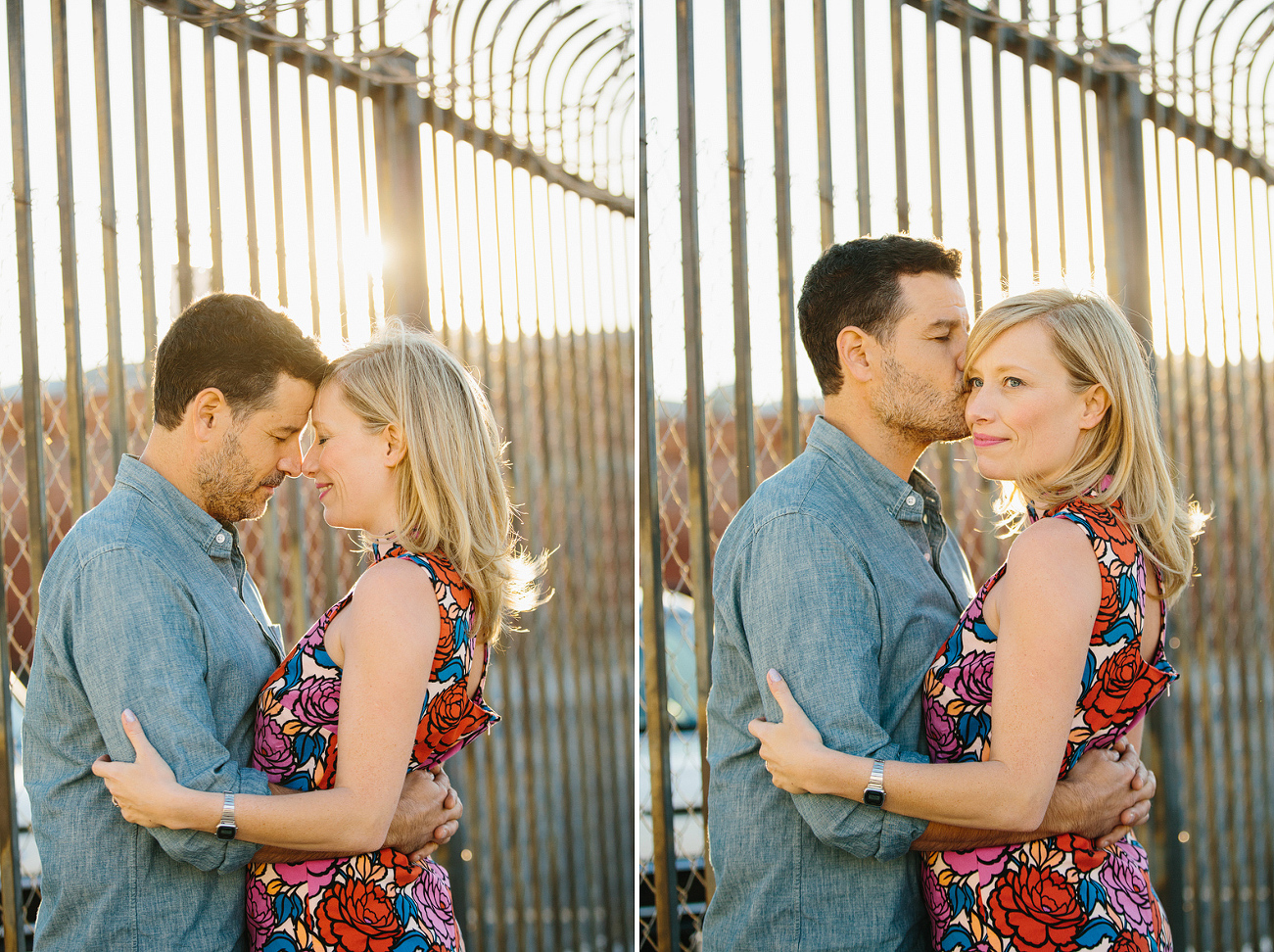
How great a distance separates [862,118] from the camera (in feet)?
8.77

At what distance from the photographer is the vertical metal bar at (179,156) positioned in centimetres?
257

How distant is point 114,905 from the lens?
1.70 meters

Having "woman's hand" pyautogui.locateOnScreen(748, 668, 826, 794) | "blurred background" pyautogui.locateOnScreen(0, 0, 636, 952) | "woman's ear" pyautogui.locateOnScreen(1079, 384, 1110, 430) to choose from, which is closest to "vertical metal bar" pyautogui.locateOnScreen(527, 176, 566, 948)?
"blurred background" pyautogui.locateOnScreen(0, 0, 636, 952)

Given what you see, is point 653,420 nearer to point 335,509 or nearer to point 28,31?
point 335,509

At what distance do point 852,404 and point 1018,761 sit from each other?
0.77m

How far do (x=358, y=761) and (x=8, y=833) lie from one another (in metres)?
1.60

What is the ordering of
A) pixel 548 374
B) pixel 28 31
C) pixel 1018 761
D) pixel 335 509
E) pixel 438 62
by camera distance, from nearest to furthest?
pixel 1018 761
pixel 335 509
pixel 28 31
pixel 438 62
pixel 548 374

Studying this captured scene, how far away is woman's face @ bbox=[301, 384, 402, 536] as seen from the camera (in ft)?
6.15

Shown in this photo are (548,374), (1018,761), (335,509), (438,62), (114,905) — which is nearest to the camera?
(1018,761)

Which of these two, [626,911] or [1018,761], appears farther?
[626,911]

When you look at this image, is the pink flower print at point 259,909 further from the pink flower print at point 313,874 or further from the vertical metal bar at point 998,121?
the vertical metal bar at point 998,121

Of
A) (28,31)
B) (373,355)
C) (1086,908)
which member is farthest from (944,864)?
(28,31)

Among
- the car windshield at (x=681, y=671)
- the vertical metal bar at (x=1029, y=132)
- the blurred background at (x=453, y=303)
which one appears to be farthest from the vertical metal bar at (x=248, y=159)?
the vertical metal bar at (x=1029, y=132)

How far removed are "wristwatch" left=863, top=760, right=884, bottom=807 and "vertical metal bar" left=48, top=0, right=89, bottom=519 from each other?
210cm
